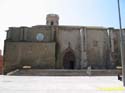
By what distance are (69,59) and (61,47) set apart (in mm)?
3094

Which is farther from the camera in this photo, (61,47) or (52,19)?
(52,19)

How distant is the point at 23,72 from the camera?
3128 cm

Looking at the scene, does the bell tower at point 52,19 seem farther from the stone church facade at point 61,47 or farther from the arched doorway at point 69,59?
the arched doorway at point 69,59

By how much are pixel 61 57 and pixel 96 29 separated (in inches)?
403

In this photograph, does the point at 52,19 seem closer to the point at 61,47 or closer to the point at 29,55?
→ the point at 61,47

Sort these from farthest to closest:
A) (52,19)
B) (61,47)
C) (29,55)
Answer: (52,19)
(61,47)
(29,55)

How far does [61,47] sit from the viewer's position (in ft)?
143

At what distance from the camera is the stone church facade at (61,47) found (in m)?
41.2
